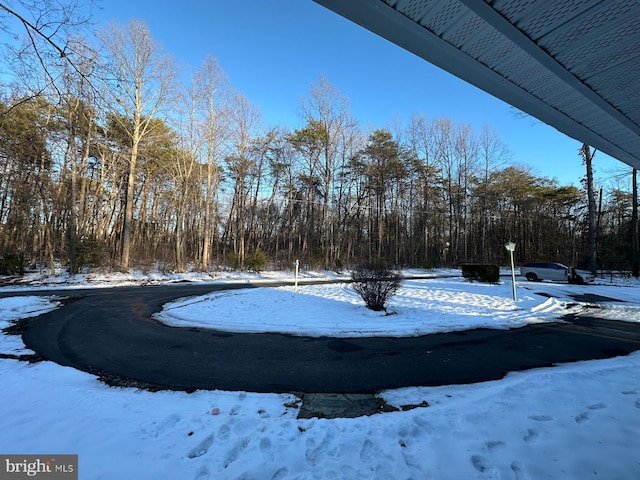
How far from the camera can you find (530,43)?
6.51ft

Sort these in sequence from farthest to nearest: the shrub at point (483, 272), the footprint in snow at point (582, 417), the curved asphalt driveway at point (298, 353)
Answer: the shrub at point (483, 272) → the curved asphalt driveway at point (298, 353) → the footprint in snow at point (582, 417)

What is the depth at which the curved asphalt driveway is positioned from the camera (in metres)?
4.07

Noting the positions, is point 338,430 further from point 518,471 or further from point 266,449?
point 518,471

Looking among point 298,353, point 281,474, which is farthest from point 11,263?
point 281,474

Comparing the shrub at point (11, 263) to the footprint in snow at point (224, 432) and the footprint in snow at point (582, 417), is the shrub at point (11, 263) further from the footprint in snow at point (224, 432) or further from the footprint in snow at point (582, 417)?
the footprint in snow at point (582, 417)

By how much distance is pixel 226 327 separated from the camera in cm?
698

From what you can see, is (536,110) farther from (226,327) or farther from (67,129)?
(67,129)

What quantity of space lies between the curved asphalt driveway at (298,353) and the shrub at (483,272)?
8539 millimetres

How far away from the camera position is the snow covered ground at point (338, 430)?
2.21 meters

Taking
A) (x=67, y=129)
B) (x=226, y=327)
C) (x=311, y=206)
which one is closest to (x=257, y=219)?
(x=311, y=206)

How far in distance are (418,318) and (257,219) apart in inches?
1175

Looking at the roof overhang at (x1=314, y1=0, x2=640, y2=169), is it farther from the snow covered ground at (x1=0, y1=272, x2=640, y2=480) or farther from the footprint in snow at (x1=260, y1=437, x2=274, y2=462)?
the footprint in snow at (x1=260, y1=437, x2=274, y2=462)

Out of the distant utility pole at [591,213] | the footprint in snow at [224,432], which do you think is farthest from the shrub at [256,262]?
the distant utility pole at [591,213]

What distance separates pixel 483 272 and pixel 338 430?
16.7 metres
